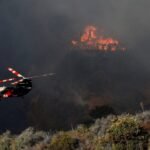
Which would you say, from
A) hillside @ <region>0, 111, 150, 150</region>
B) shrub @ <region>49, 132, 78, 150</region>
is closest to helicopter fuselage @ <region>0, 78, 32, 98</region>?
hillside @ <region>0, 111, 150, 150</region>

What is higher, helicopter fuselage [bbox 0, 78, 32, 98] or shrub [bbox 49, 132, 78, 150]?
helicopter fuselage [bbox 0, 78, 32, 98]

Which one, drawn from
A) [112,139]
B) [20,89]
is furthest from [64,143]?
[20,89]

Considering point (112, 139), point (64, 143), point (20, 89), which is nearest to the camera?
point (20, 89)

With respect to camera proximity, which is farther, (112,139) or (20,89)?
(112,139)

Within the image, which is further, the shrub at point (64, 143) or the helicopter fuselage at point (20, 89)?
the shrub at point (64, 143)

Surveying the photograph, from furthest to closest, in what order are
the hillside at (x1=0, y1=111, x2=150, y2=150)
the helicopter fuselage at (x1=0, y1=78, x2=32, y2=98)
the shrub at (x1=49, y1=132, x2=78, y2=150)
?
the shrub at (x1=49, y1=132, x2=78, y2=150), the hillside at (x1=0, y1=111, x2=150, y2=150), the helicopter fuselage at (x1=0, y1=78, x2=32, y2=98)

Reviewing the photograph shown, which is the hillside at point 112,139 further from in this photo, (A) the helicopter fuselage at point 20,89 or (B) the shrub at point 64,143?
(A) the helicopter fuselage at point 20,89

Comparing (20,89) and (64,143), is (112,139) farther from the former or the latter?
(20,89)

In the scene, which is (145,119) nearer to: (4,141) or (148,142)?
(148,142)

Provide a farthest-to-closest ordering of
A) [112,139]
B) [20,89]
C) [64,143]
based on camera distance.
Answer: [64,143]
[112,139]
[20,89]

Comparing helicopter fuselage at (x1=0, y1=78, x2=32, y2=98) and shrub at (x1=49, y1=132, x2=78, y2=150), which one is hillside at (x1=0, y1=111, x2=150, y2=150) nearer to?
shrub at (x1=49, y1=132, x2=78, y2=150)

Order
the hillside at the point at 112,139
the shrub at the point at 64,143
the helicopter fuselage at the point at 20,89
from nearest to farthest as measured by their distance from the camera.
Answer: the helicopter fuselage at the point at 20,89 → the hillside at the point at 112,139 → the shrub at the point at 64,143

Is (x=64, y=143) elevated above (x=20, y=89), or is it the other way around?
(x=20, y=89)

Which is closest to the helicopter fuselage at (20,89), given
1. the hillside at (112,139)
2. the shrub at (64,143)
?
the hillside at (112,139)
